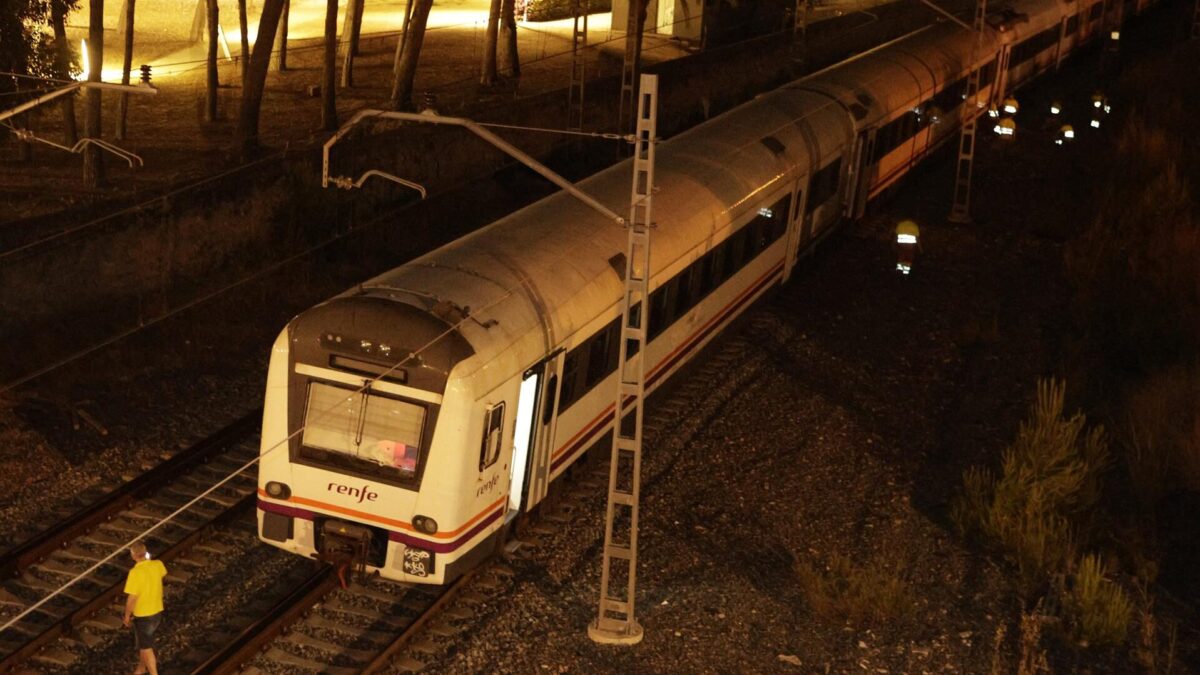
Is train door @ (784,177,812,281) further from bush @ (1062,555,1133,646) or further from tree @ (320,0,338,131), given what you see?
tree @ (320,0,338,131)

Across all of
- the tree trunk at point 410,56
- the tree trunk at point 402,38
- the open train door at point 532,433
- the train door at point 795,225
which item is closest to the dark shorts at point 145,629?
the open train door at point 532,433

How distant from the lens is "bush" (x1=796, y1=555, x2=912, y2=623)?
1307cm

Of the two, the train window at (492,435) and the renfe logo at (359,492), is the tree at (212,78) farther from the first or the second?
the train window at (492,435)

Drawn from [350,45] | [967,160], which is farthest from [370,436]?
[350,45]

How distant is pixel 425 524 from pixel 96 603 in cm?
317

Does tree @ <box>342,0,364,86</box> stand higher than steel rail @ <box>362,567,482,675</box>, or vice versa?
tree @ <box>342,0,364,86</box>

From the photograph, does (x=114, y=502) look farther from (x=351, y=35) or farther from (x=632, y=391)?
(x=351, y=35)

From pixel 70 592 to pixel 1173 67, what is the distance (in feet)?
127

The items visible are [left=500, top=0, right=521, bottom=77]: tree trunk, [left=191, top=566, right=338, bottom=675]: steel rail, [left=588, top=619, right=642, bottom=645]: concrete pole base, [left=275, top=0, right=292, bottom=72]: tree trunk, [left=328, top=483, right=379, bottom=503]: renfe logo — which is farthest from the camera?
[left=500, top=0, right=521, bottom=77]: tree trunk

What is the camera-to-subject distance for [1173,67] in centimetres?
4250

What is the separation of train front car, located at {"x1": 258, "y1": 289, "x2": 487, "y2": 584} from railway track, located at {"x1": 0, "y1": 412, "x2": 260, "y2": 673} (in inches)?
79.1

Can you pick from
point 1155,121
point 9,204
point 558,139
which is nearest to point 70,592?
point 9,204

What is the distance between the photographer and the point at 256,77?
2817cm

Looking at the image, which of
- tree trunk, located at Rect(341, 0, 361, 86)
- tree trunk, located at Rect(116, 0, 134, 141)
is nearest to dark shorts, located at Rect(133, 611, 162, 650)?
tree trunk, located at Rect(116, 0, 134, 141)
